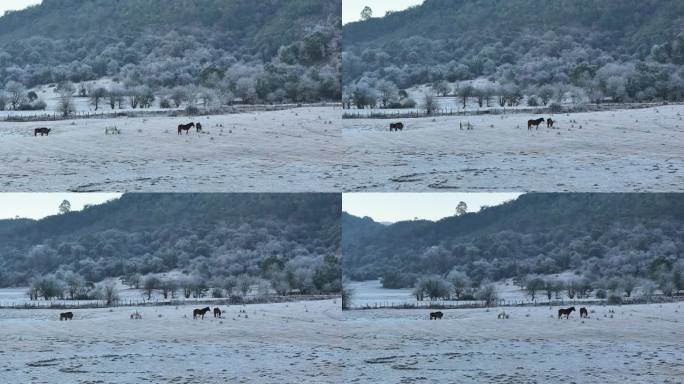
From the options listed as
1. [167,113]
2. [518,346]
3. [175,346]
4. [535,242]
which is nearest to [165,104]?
[167,113]

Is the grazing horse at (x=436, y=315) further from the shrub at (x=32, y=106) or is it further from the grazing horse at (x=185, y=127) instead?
the shrub at (x=32, y=106)

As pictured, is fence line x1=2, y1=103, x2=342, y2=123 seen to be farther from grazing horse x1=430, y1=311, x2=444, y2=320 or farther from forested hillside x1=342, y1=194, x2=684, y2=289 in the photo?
grazing horse x1=430, y1=311, x2=444, y2=320

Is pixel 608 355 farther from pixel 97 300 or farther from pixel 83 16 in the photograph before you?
pixel 83 16

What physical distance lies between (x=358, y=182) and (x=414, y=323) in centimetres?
88

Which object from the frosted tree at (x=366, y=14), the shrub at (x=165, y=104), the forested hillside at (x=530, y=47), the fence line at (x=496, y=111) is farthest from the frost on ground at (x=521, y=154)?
the shrub at (x=165, y=104)

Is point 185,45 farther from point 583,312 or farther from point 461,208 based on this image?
point 583,312

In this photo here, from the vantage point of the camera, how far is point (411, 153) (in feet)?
30.7

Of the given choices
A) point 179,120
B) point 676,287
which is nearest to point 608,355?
point 676,287

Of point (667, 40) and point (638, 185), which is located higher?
point (667, 40)

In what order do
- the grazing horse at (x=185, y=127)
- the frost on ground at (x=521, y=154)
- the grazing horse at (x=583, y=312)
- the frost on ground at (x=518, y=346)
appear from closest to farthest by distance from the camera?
the frost on ground at (x=518, y=346) → the frost on ground at (x=521, y=154) → the grazing horse at (x=583, y=312) → the grazing horse at (x=185, y=127)

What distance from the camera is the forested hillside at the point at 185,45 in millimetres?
9414

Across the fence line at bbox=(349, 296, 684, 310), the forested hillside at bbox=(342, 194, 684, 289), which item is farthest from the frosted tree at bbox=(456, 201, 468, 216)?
the fence line at bbox=(349, 296, 684, 310)

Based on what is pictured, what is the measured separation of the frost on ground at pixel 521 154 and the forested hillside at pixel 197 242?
376 millimetres

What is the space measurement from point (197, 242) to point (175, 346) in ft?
2.05
